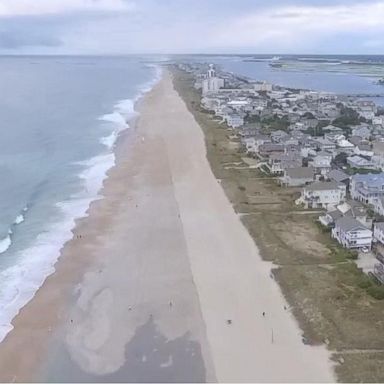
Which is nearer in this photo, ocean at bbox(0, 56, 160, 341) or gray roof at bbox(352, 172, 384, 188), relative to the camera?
ocean at bbox(0, 56, 160, 341)

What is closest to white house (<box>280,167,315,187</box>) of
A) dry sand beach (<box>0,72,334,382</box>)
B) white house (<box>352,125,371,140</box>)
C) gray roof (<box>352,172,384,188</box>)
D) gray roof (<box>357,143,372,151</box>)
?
gray roof (<box>352,172,384,188</box>)

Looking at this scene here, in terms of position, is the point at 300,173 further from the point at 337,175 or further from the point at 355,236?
the point at 355,236

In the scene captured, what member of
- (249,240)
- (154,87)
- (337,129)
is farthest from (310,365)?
(154,87)

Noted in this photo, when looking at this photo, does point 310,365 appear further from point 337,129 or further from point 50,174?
point 337,129

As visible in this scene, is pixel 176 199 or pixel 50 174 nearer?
pixel 176 199

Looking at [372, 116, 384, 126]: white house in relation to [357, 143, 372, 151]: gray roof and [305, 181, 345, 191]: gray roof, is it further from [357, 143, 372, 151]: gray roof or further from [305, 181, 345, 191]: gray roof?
[305, 181, 345, 191]: gray roof

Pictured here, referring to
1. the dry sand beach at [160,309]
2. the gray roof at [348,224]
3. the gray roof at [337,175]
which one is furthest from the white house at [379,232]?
the gray roof at [337,175]
